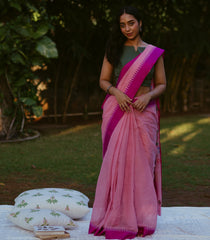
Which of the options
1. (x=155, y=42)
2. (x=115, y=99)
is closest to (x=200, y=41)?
(x=155, y=42)

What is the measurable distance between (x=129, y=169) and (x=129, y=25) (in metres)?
1.07

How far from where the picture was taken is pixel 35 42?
8469 millimetres

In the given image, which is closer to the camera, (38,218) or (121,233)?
(121,233)

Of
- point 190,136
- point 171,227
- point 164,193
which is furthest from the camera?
point 190,136

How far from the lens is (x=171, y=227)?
11.6ft

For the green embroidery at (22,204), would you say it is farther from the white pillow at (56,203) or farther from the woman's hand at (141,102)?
the woman's hand at (141,102)

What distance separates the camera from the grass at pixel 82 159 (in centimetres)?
568

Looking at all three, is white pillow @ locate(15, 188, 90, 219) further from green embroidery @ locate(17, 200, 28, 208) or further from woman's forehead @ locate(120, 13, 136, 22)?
woman's forehead @ locate(120, 13, 136, 22)

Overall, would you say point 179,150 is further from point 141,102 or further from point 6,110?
point 141,102

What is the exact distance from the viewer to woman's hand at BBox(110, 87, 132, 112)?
3289mm

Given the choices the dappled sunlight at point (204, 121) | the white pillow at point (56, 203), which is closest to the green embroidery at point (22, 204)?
the white pillow at point (56, 203)

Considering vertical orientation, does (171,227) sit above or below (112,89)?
below

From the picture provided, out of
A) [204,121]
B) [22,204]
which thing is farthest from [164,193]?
[204,121]

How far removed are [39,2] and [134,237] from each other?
257 inches
